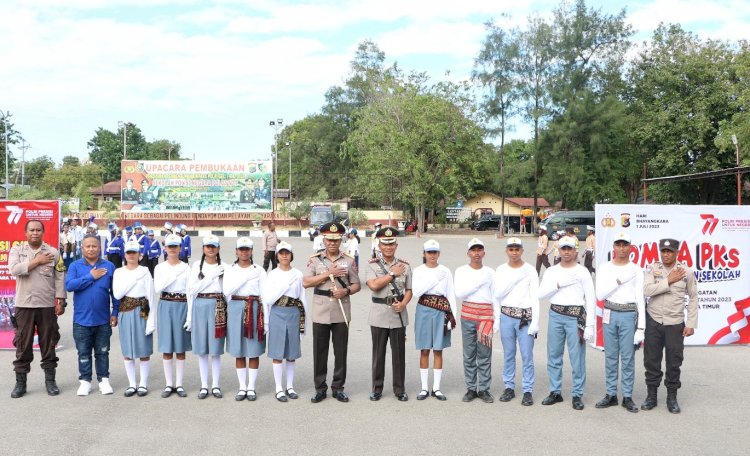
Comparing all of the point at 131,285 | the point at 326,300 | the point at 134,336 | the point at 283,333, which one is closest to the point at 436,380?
the point at 326,300

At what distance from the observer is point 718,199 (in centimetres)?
4594

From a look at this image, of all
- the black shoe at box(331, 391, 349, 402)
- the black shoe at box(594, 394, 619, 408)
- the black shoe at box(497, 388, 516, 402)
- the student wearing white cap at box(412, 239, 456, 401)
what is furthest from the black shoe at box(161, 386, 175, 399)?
the black shoe at box(594, 394, 619, 408)

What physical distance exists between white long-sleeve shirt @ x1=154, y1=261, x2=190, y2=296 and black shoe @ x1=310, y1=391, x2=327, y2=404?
1800 millimetres

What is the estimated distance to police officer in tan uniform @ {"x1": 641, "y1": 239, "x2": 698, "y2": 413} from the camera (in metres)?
7.17

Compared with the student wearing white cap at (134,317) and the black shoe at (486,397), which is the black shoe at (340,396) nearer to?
the black shoe at (486,397)

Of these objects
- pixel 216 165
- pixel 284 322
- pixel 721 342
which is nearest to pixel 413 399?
pixel 284 322

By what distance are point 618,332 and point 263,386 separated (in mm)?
3919

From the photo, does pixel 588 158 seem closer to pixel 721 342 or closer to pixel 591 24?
pixel 591 24

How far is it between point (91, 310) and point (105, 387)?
844mm

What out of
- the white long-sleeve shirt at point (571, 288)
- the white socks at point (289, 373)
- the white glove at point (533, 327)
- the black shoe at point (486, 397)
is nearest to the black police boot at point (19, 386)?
the white socks at point (289, 373)

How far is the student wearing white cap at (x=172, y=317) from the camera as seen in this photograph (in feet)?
24.5

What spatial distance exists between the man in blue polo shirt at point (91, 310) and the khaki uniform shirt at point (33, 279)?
0.40 meters

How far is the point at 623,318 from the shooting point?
722 centimetres

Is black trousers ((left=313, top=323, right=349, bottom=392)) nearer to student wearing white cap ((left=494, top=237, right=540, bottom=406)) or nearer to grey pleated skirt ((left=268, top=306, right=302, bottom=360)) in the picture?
grey pleated skirt ((left=268, top=306, right=302, bottom=360))
